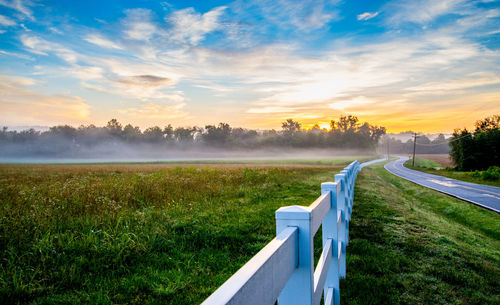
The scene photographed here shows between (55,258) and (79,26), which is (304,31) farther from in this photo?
(55,258)

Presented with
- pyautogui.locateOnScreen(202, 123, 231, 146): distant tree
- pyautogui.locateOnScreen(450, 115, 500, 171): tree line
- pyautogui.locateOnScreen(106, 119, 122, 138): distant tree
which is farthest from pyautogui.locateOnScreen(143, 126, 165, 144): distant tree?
pyautogui.locateOnScreen(450, 115, 500, 171): tree line

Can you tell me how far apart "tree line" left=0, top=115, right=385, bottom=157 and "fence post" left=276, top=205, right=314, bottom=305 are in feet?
423

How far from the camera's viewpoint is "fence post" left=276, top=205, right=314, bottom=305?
1470mm

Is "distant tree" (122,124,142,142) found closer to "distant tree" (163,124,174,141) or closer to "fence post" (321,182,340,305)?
"distant tree" (163,124,174,141)

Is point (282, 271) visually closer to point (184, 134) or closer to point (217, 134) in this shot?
point (184, 134)

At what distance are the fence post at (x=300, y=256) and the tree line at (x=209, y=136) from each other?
423 ft

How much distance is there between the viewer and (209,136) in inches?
5281

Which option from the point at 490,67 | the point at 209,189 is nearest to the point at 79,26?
the point at 209,189

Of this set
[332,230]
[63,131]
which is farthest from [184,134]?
[332,230]

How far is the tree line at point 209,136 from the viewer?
11331 cm

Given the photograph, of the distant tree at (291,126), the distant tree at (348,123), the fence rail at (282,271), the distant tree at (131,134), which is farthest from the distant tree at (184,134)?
the fence rail at (282,271)

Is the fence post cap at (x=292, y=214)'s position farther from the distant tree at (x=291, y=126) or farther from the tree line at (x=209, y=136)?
the distant tree at (x=291, y=126)

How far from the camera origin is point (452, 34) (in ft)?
72.7

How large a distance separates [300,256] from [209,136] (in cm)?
13427
